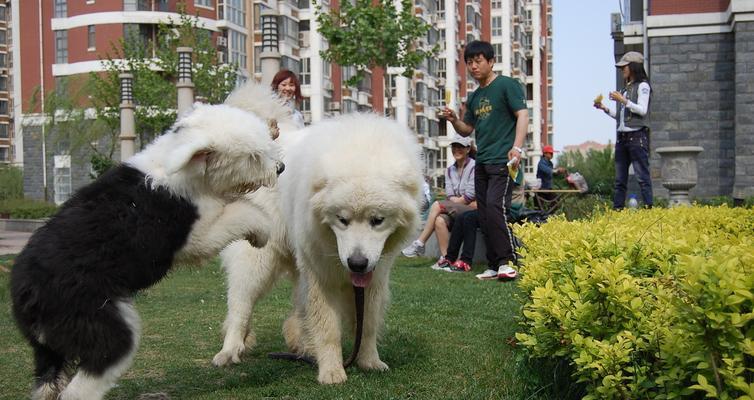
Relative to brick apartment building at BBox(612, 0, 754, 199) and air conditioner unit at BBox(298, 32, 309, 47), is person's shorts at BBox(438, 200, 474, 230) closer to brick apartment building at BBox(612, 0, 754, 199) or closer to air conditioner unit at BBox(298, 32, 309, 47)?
brick apartment building at BBox(612, 0, 754, 199)

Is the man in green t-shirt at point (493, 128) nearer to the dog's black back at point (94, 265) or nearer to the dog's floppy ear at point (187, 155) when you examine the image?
the dog's floppy ear at point (187, 155)

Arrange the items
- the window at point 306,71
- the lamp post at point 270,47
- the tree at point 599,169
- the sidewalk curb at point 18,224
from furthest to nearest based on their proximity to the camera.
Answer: the window at point 306,71
the sidewalk curb at point 18,224
the tree at point 599,169
the lamp post at point 270,47

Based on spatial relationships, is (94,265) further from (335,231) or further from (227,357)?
(227,357)

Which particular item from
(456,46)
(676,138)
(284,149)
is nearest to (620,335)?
(284,149)

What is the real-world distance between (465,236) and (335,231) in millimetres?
5826

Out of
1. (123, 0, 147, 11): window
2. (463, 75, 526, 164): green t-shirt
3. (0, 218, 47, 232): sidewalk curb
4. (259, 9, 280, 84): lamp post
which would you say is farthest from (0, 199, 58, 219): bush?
(463, 75, 526, 164): green t-shirt

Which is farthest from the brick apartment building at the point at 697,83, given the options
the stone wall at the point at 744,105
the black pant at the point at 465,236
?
the black pant at the point at 465,236

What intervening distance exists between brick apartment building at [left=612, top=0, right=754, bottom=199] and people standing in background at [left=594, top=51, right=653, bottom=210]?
27.9 feet

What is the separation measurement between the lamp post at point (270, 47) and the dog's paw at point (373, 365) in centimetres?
802

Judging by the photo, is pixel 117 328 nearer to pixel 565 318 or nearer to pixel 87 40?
pixel 565 318

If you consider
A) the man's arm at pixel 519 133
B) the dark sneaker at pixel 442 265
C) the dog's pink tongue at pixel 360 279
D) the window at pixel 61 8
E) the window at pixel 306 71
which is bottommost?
the dark sneaker at pixel 442 265

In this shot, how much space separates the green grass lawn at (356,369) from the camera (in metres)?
3.76

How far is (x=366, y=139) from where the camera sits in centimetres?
412

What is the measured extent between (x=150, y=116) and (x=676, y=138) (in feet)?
81.3
